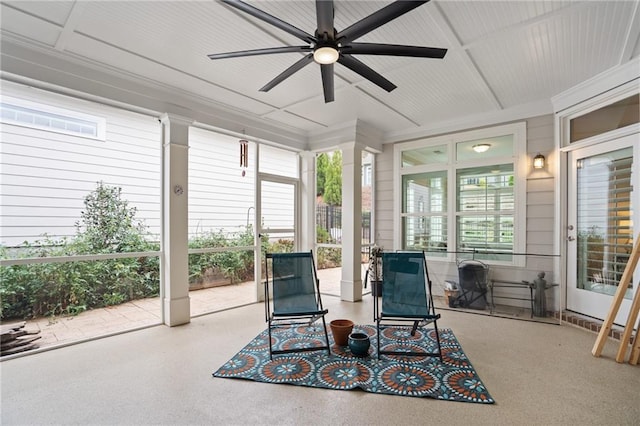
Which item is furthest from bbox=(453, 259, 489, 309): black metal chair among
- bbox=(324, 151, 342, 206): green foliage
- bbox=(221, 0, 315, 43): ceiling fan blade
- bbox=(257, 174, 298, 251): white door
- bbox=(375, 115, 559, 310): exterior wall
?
bbox=(221, 0, 315, 43): ceiling fan blade

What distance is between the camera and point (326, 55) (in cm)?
226

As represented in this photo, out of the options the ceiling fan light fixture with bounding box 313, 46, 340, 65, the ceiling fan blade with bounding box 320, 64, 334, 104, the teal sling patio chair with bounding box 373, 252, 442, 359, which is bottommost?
the teal sling patio chair with bounding box 373, 252, 442, 359

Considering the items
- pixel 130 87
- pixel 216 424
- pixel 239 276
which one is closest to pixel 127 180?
pixel 130 87

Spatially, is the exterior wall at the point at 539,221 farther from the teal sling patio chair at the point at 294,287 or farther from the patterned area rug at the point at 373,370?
the teal sling patio chair at the point at 294,287

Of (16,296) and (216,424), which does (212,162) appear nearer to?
(16,296)

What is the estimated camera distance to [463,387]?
2410 mm

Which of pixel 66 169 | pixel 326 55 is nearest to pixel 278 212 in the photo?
pixel 66 169

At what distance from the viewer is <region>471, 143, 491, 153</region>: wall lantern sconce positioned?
15.6 ft

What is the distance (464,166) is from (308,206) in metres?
2.57

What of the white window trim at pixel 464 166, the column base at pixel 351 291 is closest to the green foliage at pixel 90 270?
the column base at pixel 351 291

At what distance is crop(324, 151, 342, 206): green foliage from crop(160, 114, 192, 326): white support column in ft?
8.66

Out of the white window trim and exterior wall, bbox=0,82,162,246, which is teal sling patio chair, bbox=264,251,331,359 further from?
the white window trim

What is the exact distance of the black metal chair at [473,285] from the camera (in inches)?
176

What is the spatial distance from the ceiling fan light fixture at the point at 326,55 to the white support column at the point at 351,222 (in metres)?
2.74
